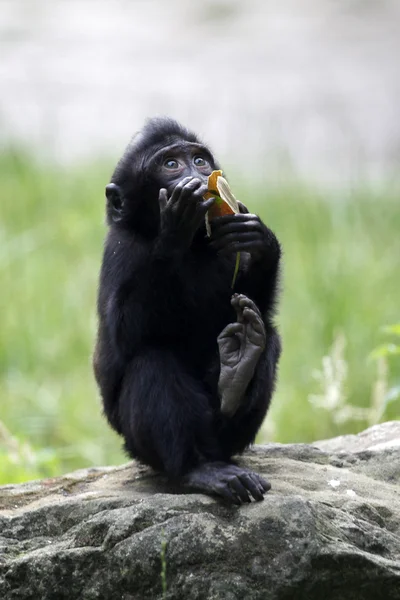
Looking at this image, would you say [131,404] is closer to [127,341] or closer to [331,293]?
[127,341]

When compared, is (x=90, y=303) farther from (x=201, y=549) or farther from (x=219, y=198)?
(x=201, y=549)

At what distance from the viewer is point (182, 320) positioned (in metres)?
4.66

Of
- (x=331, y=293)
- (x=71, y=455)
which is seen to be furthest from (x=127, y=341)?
(x=331, y=293)

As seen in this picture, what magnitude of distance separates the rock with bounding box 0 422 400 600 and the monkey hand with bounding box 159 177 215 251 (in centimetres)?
116

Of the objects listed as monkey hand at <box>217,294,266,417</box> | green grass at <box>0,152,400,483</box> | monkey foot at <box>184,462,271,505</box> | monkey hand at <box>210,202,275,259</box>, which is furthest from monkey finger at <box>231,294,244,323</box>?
green grass at <box>0,152,400,483</box>

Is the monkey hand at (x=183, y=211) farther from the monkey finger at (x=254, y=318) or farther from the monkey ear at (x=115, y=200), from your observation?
the monkey ear at (x=115, y=200)

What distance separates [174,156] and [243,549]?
2131 mm

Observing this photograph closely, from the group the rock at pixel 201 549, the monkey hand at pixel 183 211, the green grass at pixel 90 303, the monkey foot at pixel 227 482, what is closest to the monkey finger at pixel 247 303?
the monkey hand at pixel 183 211

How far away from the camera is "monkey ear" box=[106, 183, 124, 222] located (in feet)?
16.3

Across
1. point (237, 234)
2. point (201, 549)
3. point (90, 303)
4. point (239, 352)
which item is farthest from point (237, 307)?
point (90, 303)

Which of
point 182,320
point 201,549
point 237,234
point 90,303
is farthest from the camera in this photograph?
point 90,303

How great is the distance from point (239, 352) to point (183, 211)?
2.21 ft

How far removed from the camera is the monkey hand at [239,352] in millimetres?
4375

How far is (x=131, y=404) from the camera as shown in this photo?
14.3ft
